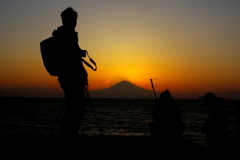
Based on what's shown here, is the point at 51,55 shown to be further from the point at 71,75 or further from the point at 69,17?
the point at 69,17

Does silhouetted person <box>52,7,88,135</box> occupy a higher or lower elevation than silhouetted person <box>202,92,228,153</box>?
higher

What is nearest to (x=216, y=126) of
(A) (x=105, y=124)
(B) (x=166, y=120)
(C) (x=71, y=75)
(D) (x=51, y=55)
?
(B) (x=166, y=120)

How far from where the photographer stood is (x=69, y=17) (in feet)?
14.5

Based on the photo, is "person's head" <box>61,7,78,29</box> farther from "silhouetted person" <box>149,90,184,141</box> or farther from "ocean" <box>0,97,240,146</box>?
"silhouetted person" <box>149,90,184,141</box>

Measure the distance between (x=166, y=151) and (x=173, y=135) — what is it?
1105mm

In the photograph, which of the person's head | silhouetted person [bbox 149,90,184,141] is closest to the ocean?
the person's head

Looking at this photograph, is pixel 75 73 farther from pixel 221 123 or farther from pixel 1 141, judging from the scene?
pixel 221 123

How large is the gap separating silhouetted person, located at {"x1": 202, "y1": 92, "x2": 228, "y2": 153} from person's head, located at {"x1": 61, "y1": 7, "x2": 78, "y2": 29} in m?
3.70

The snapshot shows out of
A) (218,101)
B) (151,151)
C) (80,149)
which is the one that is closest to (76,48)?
(80,149)

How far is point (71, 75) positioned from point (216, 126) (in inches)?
141

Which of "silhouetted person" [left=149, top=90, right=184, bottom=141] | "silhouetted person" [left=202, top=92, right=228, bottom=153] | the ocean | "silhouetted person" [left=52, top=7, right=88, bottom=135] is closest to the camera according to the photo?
"silhouetted person" [left=52, top=7, right=88, bottom=135]

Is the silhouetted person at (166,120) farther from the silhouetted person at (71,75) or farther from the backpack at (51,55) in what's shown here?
the backpack at (51,55)

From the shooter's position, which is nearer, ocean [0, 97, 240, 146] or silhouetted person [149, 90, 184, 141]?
silhouetted person [149, 90, 184, 141]

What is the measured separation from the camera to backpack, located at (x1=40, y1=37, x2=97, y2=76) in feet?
13.8
